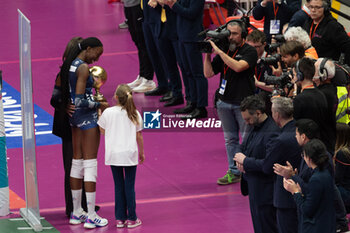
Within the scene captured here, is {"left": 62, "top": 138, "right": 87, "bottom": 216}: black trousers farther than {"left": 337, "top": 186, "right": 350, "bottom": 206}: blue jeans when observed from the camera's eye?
Yes

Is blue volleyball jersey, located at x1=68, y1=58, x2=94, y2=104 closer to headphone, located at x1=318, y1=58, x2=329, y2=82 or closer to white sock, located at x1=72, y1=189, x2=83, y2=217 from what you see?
white sock, located at x1=72, y1=189, x2=83, y2=217

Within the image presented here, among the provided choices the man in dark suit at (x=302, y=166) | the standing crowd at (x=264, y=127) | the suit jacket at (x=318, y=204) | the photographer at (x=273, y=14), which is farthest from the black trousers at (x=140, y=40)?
the suit jacket at (x=318, y=204)

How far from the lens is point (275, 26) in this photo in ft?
37.3

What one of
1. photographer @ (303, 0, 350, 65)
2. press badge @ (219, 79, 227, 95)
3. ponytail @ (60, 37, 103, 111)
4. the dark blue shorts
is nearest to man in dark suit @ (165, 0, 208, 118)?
photographer @ (303, 0, 350, 65)

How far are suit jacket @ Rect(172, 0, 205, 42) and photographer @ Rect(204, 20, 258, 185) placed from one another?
2066 mm

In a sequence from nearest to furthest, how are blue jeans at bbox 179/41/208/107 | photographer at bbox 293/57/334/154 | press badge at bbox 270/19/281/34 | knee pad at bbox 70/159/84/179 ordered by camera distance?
1. photographer at bbox 293/57/334/154
2. knee pad at bbox 70/159/84/179
3. blue jeans at bbox 179/41/208/107
4. press badge at bbox 270/19/281/34

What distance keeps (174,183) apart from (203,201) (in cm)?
66

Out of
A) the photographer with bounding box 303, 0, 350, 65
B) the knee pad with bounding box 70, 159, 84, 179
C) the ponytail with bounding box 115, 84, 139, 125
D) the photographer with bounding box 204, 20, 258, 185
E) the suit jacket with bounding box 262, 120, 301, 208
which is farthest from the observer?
the photographer with bounding box 303, 0, 350, 65

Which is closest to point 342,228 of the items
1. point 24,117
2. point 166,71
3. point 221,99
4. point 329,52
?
point 221,99

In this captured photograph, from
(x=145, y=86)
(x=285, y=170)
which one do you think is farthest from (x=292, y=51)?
(x=145, y=86)

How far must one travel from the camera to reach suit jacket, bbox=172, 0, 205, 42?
10.6 metres

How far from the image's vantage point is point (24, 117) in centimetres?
774

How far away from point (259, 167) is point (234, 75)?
211cm

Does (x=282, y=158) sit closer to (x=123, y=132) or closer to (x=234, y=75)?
(x=123, y=132)
